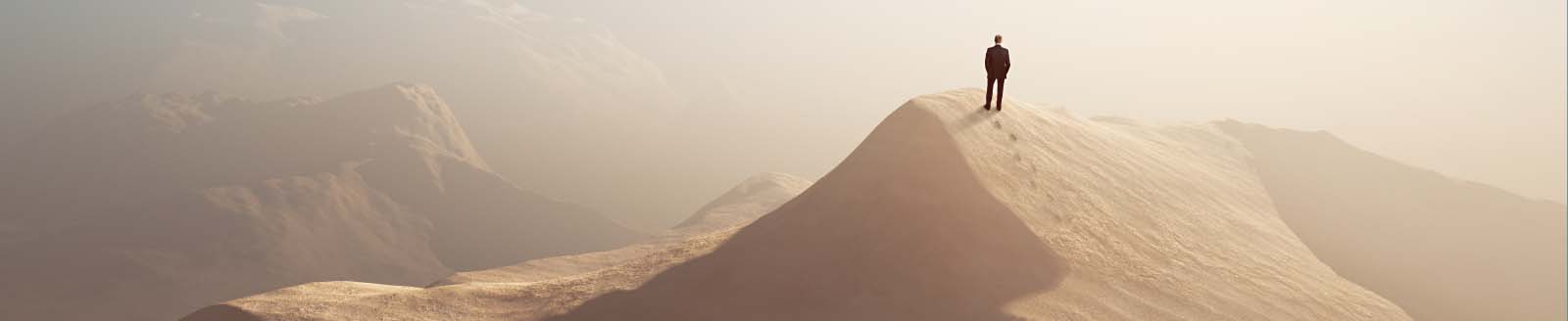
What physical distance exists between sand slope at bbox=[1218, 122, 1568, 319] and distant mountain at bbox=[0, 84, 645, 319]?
142 ft

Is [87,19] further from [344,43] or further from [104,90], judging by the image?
[344,43]

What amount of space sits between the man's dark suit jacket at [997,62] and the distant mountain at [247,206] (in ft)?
130

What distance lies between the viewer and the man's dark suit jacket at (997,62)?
15.4 metres

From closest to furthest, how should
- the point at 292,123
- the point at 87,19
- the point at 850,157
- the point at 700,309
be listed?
the point at 700,309, the point at 850,157, the point at 292,123, the point at 87,19

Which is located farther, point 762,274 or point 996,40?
point 996,40

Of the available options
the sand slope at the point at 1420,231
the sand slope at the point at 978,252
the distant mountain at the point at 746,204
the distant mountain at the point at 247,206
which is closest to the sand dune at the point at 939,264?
the sand slope at the point at 978,252

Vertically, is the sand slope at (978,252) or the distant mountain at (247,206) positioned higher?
the sand slope at (978,252)

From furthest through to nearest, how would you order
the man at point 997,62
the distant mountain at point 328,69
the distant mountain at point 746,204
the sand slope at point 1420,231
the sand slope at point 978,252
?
the distant mountain at point 328,69
the distant mountain at point 746,204
the sand slope at point 1420,231
the man at point 997,62
the sand slope at point 978,252

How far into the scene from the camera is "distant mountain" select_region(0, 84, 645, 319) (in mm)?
43062

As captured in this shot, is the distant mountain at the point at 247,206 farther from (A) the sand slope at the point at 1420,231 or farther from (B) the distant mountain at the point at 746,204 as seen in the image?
(A) the sand slope at the point at 1420,231

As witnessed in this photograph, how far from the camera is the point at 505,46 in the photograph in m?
157

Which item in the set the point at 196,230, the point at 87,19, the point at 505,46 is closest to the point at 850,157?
the point at 196,230

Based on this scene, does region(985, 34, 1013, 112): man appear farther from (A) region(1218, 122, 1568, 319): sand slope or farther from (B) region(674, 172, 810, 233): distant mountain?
(B) region(674, 172, 810, 233): distant mountain

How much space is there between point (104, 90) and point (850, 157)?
397 ft
